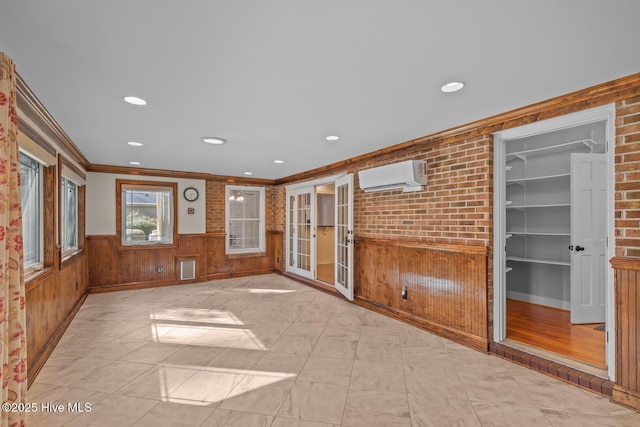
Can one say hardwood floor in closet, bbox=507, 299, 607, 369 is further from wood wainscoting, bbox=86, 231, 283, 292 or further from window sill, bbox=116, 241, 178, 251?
window sill, bbox=116, 241, 178, 251

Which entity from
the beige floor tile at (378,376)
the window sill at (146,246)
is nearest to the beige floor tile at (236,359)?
the beige floor tile at (378,376)

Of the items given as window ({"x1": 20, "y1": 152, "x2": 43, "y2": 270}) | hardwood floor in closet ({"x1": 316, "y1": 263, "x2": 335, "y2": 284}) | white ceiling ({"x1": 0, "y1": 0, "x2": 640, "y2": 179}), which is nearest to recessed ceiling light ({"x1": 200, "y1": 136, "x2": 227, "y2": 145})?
white ceiling ({"x1": 0, "y1": 0, "x2": 640, "y2": 179})

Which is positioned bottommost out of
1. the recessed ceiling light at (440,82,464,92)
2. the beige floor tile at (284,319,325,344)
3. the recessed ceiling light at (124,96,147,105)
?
the beige floor tile at (284,319,325,344)

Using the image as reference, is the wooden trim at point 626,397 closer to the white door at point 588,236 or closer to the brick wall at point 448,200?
the brick wall at point 448,200

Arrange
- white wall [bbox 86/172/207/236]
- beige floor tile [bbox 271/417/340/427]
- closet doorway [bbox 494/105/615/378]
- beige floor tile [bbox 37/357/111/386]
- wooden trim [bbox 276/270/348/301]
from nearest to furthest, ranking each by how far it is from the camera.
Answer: beige floor tile [bbox 271/417/340/427]
beige floor tile [bbox 37/357/111/386]
closet doorway [bbox 494/105/615/378]
wooden trim [bbox 276/270/348/301]
white wall [bbox 86/172/207/236]

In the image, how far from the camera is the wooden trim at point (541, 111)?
2.09m

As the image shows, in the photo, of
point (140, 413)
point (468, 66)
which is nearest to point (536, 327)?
point (468, 66)

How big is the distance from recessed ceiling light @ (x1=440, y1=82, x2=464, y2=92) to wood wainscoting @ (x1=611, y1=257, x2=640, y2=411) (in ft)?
5.39

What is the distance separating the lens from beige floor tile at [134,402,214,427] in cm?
190

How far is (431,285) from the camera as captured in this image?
11.3 feet

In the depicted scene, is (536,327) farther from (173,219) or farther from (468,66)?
(173,219)

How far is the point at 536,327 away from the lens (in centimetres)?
336

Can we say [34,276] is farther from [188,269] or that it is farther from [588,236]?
[588,236]

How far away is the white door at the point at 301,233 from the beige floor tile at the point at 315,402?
12.1 feet
